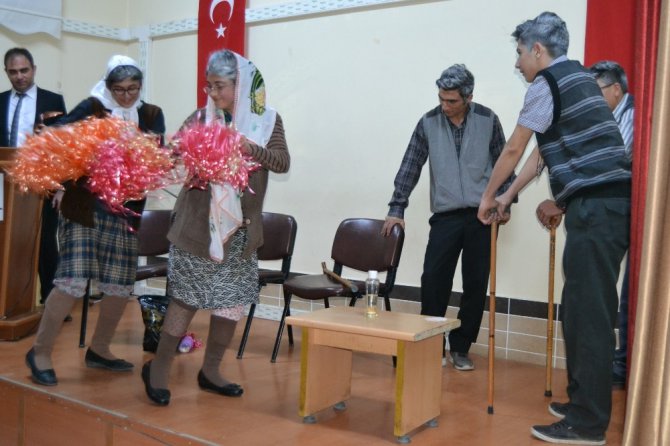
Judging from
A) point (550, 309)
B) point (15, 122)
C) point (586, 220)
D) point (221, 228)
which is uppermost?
point (15, 122)

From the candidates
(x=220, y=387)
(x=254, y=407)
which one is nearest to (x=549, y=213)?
(x=254, y=407)

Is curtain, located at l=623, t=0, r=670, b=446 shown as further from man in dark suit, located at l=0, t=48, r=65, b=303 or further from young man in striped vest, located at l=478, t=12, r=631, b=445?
man in dark suit, located at l=0, t=48, r=65, b=303

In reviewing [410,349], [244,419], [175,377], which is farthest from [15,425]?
[410,349]

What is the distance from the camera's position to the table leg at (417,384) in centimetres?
298

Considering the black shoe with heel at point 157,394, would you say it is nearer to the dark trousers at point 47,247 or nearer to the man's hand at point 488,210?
the man's hand at point 488,210

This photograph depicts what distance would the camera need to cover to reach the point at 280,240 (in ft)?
16.1

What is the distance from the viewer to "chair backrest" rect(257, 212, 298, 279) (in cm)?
484

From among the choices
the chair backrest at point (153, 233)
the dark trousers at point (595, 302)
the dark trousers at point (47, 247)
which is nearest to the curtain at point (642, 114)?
the dark trousers at point (595, 302)

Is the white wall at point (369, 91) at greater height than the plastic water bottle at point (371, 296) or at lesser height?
greater

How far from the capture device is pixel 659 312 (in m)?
2.63

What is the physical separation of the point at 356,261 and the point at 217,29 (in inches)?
105

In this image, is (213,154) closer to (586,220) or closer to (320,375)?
(320,375)

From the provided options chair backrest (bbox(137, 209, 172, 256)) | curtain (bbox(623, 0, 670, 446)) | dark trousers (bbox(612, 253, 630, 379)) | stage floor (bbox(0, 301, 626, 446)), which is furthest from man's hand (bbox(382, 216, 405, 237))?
curtain (bbox(623, 0, 670, 446))

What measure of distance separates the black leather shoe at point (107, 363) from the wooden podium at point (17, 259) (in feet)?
3.07
